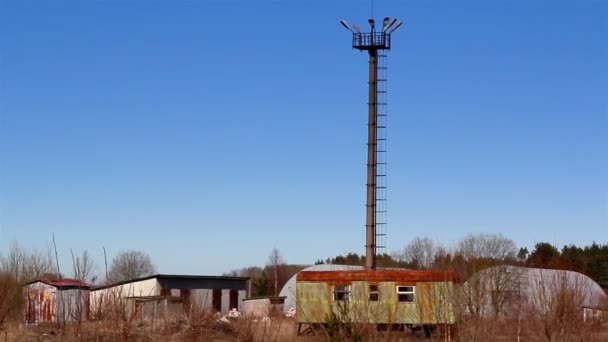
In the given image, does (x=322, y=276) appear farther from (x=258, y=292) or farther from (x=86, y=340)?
(x=258, y=292)

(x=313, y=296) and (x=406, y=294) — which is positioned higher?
(x=406, y=294)

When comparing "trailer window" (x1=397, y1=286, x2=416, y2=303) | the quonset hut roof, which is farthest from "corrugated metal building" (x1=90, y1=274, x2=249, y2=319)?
the quonset hut roof

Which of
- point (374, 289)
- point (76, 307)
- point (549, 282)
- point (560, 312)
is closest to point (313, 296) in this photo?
point (374, 289)

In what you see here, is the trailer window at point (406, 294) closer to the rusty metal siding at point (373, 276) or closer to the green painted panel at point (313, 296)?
the rusty metal siding at point (373, 276)

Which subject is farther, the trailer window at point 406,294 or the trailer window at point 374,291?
the trailer window at point 406,294

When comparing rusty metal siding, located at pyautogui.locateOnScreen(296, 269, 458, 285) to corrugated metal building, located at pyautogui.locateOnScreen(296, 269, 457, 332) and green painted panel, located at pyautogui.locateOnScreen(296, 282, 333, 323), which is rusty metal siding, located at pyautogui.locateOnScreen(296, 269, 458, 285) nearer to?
corrugated metal building, located at pyautogui.locateOnScreen(296, 269, 457, 332)

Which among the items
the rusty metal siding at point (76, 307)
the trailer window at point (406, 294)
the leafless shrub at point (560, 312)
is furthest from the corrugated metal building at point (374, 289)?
the rusty metal siding at point (76, 307)

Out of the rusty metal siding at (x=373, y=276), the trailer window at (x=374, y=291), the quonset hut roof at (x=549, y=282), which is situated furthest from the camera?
the rusty metal siding at (x=373, y=276)

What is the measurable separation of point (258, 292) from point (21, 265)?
52.3 m

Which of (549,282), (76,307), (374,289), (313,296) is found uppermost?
(549,282)

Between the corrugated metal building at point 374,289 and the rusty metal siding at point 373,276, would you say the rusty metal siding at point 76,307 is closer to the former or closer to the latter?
the corrugated metal building at point 374,289

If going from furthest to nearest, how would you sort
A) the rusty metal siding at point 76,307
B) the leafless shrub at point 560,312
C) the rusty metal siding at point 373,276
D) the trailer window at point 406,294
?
the trailer window at point 406,294, the rusty metal siding at point 373,276, the leafless shrub at point 560,312, the rusty metal siding at point 76,307

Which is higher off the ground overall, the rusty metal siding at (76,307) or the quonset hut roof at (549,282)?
the quonset hut roof at (549,282)

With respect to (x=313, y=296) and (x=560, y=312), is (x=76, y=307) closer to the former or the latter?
(x=560, y=312)
